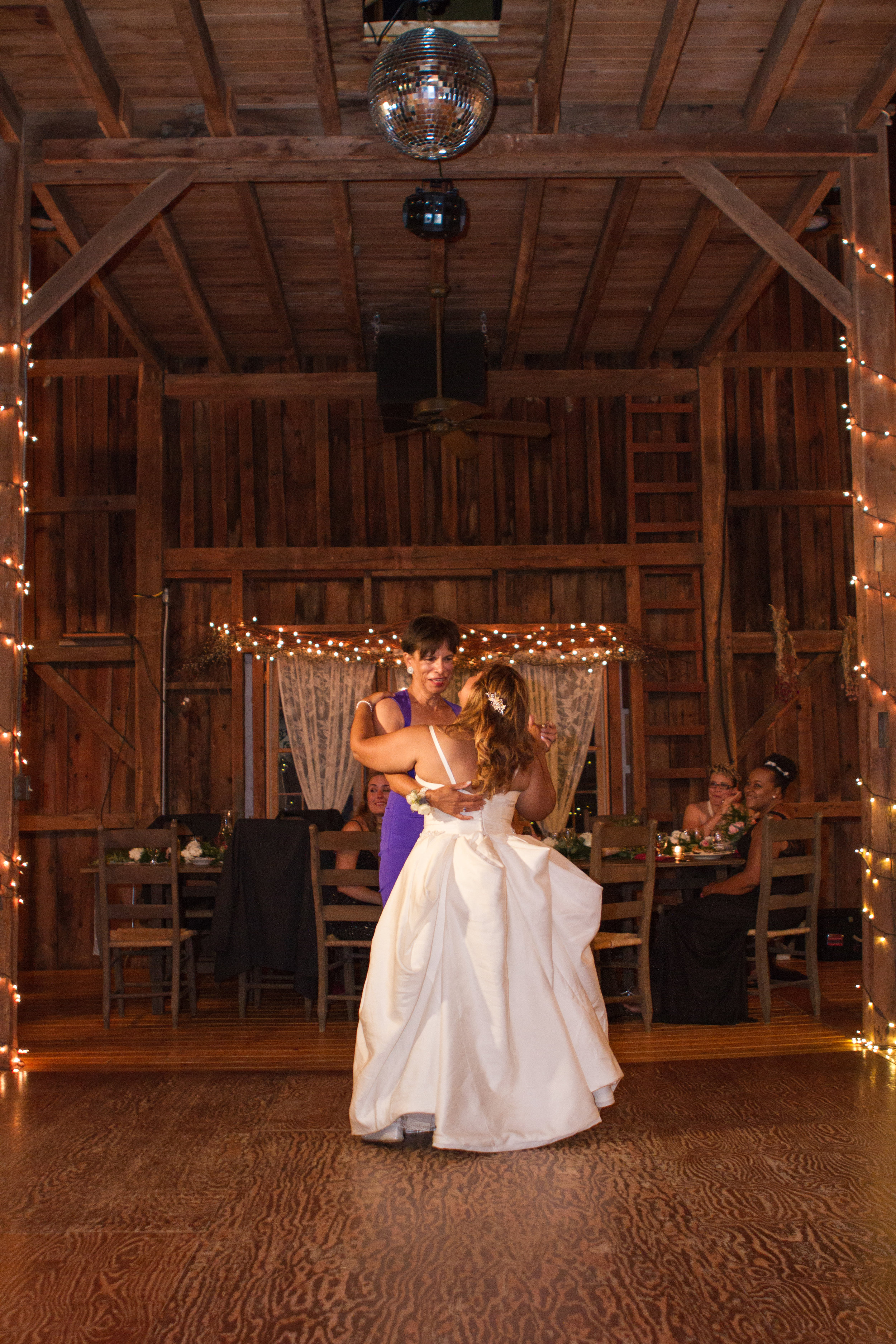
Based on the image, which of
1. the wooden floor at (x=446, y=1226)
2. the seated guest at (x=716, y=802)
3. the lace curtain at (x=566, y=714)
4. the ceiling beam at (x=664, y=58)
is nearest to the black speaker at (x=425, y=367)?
the lace curtain at (x=566, y=714)

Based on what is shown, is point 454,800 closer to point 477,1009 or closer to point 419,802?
point 419,802

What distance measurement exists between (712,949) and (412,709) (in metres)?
2.83

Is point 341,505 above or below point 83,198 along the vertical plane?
below

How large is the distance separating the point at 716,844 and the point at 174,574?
16.3 ft

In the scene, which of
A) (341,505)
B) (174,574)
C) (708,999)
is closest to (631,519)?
(341,505)

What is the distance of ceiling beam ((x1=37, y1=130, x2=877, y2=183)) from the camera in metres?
6.17

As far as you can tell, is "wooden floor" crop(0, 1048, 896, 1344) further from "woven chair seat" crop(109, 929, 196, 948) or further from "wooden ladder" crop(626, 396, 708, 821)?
"wooden ladder" crop(626, 396, 708, 821)

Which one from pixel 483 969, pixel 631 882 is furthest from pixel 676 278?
pixel 483 969

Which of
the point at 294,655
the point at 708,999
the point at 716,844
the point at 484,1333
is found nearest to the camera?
the point at 484,1333

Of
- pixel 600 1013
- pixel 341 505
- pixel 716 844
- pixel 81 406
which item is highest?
pixel 81 406

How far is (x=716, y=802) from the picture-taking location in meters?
7.39

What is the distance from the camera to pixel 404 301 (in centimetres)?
879

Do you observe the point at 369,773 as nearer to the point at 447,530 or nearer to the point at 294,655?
the point at 294,655

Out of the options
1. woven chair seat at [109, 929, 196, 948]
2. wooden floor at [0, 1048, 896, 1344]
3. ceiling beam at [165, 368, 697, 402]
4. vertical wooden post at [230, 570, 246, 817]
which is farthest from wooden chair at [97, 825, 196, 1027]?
ceiling beam at [165, 368, 697, 402]
